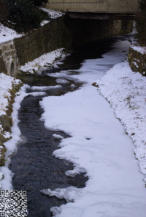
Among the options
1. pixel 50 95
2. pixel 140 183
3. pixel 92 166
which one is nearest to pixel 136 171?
pixel 140 183

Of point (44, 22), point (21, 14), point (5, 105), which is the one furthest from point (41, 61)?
point (5, 105)

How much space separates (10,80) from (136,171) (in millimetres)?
9484

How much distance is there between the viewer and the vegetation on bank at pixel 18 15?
2032cm

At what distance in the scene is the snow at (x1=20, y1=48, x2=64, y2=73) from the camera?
1924cm

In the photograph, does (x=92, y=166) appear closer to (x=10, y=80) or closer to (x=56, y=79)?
(x=10, y=80)

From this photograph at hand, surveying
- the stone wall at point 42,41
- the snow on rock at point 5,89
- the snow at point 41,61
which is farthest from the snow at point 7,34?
the snow on rock at point 5,89

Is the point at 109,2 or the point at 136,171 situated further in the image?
the point at 109,2

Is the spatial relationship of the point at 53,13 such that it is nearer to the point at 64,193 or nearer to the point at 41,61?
the point at 41,61

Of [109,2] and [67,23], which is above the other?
[109,2]

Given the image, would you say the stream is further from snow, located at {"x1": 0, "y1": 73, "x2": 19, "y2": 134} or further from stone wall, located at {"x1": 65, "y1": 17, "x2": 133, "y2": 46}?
stone wall, located at {"x1": 65, "y1": 17, "x2": 133, "y2": 46}

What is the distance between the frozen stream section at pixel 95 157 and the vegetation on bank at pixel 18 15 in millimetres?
8177

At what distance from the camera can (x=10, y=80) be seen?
15609 millimetres

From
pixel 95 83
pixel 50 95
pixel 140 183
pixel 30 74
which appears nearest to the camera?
pixel 140 183

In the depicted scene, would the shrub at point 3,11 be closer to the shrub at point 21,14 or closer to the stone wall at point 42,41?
the shrub at point 21,14
